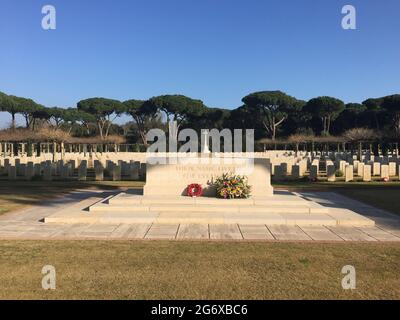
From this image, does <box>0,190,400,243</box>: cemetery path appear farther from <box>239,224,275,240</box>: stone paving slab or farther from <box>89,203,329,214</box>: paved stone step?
<box>89,203,329,214</box>: paved stone step

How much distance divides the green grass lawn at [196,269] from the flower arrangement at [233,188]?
373 cm

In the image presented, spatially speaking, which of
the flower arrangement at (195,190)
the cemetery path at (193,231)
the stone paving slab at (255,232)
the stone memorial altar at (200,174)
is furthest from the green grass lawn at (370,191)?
the flower arrangement at (195,190)

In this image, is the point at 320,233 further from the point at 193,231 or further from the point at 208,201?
the point at 208,201

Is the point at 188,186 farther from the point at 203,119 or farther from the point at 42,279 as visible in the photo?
the point at 203,119

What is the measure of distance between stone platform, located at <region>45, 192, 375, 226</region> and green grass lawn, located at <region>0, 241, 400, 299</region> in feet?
6.26

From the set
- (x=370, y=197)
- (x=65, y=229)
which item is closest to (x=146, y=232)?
(x=65, y=229)

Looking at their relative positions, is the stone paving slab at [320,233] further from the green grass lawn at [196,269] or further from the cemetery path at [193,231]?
the green grass lawn at [196,269]

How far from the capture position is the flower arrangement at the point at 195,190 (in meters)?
11.7

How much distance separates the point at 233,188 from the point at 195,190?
3.71 feet

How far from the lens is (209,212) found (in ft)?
33.4

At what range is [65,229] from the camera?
28.6 ft

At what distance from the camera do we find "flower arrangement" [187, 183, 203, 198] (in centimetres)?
1166

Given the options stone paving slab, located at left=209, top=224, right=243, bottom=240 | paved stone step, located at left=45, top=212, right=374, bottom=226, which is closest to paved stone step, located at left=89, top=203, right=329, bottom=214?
paved stone step, located at left=45, top=212, right=374, bottom=226

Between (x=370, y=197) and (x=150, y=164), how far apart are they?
293 inches
